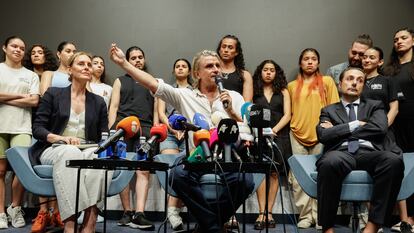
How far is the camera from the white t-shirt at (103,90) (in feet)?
15.6

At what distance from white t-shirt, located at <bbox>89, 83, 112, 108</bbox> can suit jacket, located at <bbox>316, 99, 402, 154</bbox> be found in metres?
2.15

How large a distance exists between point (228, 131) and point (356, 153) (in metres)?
1.37

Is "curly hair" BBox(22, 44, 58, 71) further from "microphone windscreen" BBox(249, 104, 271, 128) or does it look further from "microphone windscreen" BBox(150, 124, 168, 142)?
"microphone windscreen" BBox(249, 104, 271, 128)

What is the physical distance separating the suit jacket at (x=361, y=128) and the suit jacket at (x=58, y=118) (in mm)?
1614

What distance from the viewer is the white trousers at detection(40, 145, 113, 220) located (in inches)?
122

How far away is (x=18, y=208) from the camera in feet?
13.4

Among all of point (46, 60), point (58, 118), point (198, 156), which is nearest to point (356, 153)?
point (198, 156)

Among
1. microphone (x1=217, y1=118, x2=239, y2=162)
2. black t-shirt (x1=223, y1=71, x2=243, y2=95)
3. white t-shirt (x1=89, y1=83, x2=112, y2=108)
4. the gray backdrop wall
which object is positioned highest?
the gray backdrop wall

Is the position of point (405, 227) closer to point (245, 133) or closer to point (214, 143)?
point (245, 133)

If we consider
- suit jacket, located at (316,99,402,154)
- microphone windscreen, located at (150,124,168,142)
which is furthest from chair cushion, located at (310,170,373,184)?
microphone windscreen, located at (150,124,168,142)

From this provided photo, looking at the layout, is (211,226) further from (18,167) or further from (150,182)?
(150,182)

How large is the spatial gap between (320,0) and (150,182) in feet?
8.94

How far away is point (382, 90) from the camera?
13.6ft

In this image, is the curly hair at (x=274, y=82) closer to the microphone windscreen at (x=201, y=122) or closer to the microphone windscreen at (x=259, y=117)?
the microphone windscreen at (x=201, y=122)
